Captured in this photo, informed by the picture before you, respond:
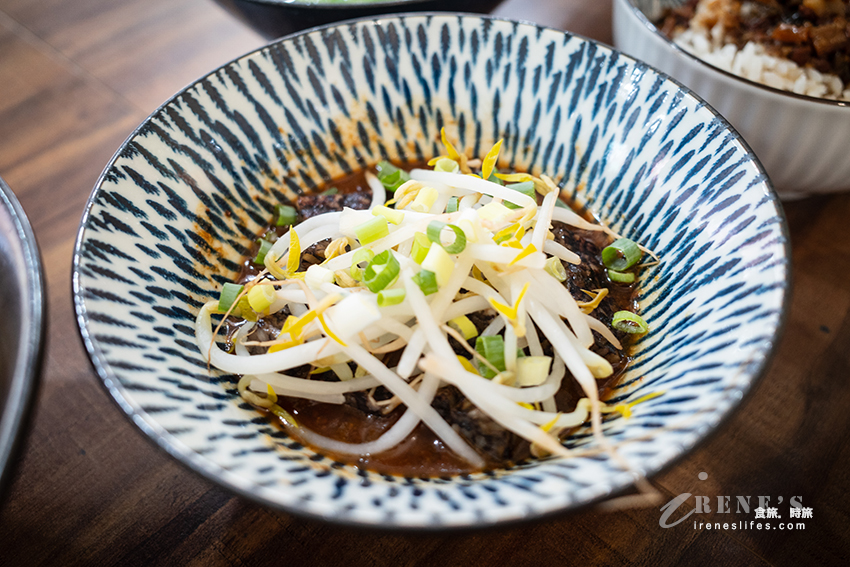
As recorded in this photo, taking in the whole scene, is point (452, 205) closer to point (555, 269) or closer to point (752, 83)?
point (555, 269)

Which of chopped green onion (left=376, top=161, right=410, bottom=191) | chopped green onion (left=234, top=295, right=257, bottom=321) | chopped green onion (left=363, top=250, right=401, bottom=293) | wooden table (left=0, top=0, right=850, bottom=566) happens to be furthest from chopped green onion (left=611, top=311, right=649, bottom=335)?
chopped green onion (left=234, top=295, right=257, bottom=321)

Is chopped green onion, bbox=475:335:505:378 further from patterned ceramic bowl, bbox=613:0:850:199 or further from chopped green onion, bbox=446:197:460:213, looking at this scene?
patterned ceramic bowl, bbox=613:0:850:199

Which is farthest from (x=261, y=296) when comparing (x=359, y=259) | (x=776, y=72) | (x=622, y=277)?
(x=776, y=72)

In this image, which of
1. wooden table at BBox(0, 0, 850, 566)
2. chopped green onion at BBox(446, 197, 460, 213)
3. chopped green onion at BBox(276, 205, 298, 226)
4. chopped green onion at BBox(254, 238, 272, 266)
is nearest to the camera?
wooden table at BBox(0, 0, 850, 566)

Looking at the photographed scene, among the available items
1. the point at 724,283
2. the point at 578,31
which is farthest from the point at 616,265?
the point at 578,31

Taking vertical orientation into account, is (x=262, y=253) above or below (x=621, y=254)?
below

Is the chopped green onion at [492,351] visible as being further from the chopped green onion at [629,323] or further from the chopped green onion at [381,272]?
the chopped green onion at [629,323]
